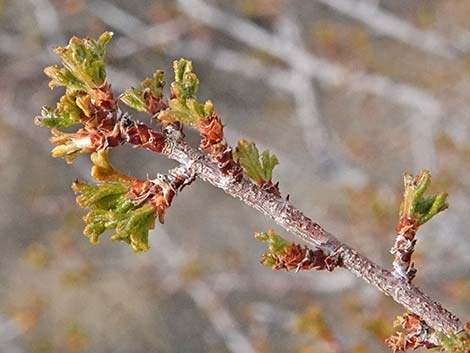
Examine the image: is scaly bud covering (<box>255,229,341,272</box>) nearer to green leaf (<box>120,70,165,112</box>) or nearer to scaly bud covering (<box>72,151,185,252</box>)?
scaly bud covering (<box>72,151,185,252</box>)

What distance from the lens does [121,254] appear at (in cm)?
752

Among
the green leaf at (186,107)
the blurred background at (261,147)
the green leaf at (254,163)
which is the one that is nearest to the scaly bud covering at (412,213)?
the green leaf at (254,163)

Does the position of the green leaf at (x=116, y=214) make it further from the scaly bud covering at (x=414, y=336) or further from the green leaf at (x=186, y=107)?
the scaly bud covering at (x=414, y=336)

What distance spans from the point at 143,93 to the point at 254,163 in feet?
A: 0.80

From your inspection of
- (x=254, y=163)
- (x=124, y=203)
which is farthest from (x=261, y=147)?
(x=124, y=203)

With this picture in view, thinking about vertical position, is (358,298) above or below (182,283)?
above

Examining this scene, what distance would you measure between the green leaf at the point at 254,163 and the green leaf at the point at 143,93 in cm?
19

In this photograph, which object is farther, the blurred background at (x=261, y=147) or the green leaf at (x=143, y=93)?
the blurred background at (x=261, y=147)

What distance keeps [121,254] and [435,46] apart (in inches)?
189

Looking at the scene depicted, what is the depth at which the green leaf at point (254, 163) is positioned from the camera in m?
1.10

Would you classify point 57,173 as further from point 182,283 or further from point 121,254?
point 182,283

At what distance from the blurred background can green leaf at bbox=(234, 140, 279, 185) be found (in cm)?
96

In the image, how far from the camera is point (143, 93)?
103 cm

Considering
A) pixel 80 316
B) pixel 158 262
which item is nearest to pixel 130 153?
pixel 80 316
